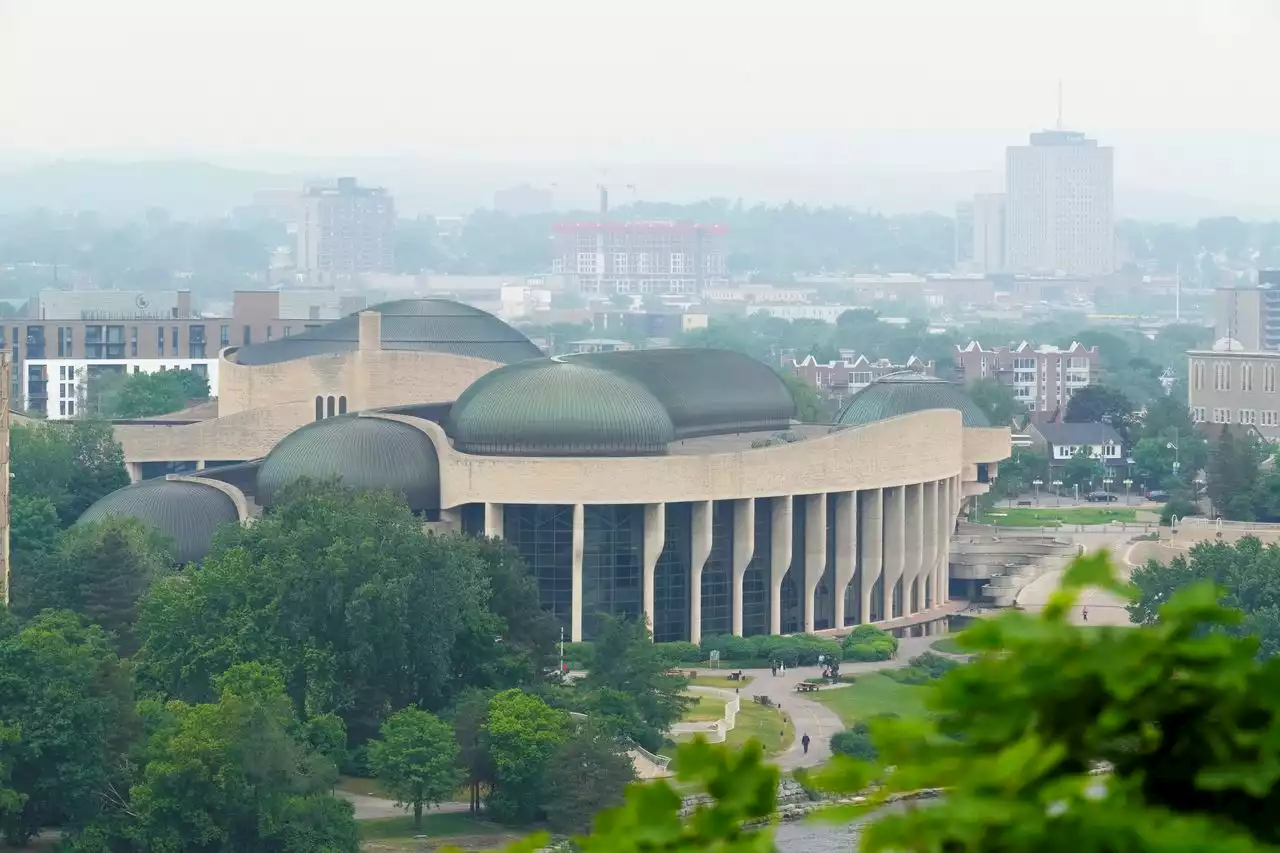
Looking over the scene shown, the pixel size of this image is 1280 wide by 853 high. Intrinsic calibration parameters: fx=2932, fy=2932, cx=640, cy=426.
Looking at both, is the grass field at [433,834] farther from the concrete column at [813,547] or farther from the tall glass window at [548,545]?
the concrete column at [813,547]

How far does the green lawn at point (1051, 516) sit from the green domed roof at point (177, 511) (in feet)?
152

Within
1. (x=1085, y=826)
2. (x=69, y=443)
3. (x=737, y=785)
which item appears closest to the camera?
(x=1085, y=826)

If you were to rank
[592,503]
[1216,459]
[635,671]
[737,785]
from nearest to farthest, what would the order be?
[737,785] → [635,671] → [592,503] → [1216,459]

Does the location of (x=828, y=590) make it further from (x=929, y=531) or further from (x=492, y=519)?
(x=492, y=519)

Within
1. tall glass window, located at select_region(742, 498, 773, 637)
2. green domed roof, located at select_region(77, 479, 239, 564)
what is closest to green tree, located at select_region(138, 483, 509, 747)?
green domed roof, located at select_region(77, 479, 239, 564)

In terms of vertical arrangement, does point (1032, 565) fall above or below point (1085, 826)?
below

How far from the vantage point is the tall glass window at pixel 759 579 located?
3593 inches

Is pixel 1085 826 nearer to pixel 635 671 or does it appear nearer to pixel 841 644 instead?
pixel 635 671

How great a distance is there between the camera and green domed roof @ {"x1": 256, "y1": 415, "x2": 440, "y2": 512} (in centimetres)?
8550

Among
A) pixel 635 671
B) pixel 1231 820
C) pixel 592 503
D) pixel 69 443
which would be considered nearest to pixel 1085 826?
pixel 1231 820

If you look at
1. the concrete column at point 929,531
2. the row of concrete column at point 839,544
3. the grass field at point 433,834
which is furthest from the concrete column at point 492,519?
the grass field at point 433,834

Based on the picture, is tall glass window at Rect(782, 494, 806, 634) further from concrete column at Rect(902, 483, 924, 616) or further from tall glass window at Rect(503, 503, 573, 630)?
tall glass window at Rect(503, 503, 573, 630)

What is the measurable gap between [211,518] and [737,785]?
7745cm

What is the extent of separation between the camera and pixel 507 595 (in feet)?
238
